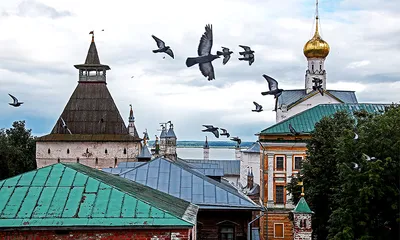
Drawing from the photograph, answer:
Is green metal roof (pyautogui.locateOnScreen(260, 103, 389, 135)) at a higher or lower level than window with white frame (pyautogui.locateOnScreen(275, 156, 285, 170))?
higher

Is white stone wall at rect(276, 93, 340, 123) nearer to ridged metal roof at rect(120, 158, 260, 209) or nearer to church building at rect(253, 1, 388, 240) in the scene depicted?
church building at rect(253, 1, 388, 240)

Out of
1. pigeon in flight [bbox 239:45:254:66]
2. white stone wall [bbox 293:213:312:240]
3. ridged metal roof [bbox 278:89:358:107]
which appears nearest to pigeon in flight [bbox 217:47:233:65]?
pigeon in flight [bbox 239:45:254:66]

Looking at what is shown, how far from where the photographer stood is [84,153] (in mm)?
52594

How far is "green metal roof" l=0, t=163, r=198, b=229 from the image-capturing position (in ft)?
44.6

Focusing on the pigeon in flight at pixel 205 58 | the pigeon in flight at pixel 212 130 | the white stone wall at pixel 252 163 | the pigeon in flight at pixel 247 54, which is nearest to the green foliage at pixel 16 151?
the white stone wall at pixel 252 163

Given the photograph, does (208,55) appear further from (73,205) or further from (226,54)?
(73,205)

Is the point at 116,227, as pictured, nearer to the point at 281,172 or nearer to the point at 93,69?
the point at 281,172

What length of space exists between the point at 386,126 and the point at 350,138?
4.99 ft

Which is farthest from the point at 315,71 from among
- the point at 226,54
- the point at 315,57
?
the point at 226,54

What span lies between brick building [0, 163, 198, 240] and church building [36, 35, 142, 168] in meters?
37.5

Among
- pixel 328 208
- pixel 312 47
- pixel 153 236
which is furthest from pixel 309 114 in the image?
pixel 153 236

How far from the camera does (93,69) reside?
57.0 meters

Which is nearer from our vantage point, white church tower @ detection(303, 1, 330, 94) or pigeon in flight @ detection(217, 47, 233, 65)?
pigeon in flight @ detection(217, 47, 233, 65)

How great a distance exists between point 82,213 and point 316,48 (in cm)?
4049
